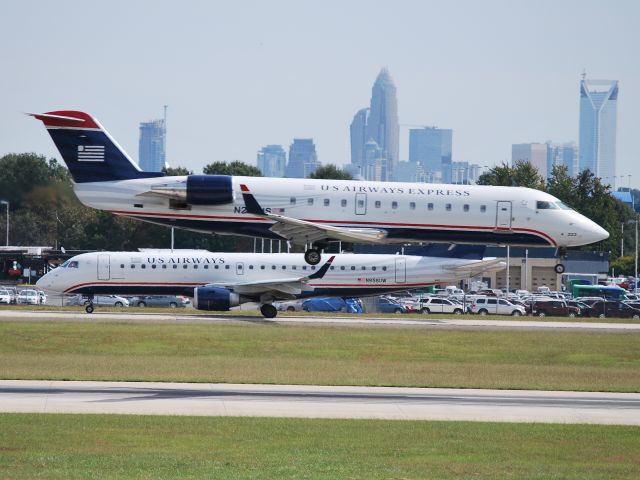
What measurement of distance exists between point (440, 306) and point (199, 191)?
124 feet

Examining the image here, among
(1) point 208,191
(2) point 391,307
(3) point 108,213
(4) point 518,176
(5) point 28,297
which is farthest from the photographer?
(4) point 518,176

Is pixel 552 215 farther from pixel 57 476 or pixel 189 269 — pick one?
pixel 57 476

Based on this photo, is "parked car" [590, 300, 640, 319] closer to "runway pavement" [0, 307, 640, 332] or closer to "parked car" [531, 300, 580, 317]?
"parked car" [531, 300, 580, 317]

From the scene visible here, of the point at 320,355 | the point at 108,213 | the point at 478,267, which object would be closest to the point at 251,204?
the point at 320,355

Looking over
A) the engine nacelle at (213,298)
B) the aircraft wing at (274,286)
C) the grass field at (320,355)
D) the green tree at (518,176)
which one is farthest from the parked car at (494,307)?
the green tree at (518,176)

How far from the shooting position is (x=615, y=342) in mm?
53812

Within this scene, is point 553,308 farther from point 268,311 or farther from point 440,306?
point 268,311

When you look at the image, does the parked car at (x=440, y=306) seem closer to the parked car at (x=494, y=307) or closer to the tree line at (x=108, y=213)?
the parked car at (x=494, y=307)

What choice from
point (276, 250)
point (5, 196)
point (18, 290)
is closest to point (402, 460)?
point (5, 196)

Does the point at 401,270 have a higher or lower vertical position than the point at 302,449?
higher

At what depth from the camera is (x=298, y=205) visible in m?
50.1

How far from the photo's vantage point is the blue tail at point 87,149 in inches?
1972

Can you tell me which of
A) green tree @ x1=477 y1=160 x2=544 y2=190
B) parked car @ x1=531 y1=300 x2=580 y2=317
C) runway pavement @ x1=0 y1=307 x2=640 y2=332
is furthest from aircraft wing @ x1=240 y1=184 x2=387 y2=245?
green tree @ x1=477 y1=160 x2=544 y2=190

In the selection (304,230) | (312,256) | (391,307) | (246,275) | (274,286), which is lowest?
(391,307)
